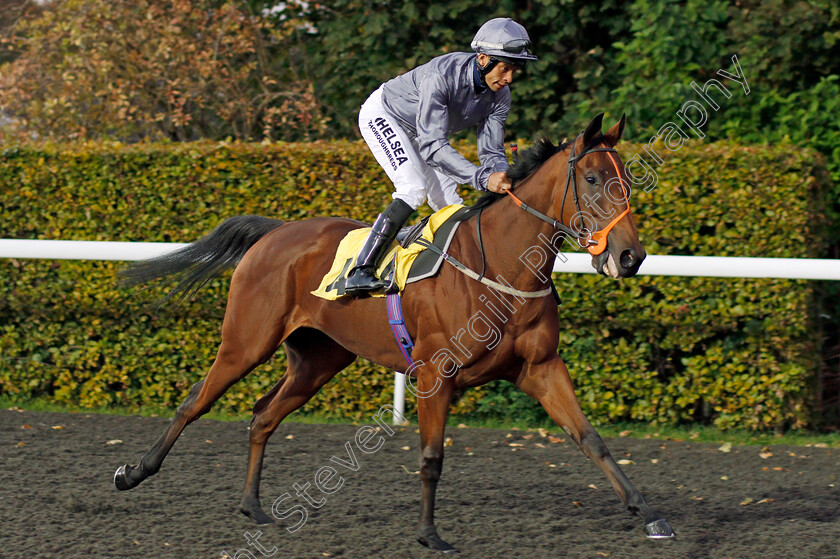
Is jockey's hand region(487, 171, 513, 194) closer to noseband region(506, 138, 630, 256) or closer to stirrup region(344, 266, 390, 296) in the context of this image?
noseband region(506, 138, 630, 256)

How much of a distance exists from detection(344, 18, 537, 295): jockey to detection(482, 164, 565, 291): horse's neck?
0.39ft

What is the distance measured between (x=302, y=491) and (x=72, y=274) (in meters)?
2.84

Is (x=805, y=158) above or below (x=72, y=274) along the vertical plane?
above

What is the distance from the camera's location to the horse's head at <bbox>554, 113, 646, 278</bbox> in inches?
134

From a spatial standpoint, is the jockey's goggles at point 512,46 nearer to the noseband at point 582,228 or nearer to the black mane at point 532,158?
the black mane at point 532,158

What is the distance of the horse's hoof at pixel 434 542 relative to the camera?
12.3 ft

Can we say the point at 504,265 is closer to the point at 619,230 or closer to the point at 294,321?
the point at 619,230

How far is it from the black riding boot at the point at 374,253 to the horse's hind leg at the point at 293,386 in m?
0.57

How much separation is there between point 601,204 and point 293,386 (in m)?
1.84

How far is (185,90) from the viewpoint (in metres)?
9.10

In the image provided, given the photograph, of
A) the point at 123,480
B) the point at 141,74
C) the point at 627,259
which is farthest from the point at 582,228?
the point at 141,74

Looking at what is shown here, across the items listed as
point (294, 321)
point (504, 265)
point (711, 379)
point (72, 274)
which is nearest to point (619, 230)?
point (504, 265)

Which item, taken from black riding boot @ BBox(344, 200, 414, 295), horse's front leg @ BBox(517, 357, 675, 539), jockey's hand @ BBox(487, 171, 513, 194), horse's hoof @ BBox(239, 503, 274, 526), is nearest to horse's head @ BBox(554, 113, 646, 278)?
jockey's hand @ BBox(487, 171, 513, 194)

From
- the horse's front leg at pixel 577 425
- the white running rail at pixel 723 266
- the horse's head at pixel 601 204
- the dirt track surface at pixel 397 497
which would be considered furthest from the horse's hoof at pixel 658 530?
the white running rail at pixel 723 266
